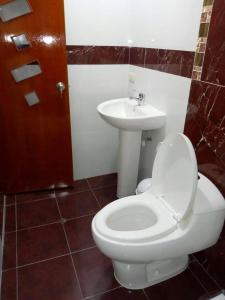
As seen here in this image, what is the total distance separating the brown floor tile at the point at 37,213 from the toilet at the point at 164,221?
31.0 inches

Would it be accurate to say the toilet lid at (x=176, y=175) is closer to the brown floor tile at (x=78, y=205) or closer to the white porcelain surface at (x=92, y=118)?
the brown floor tile at (x=78, y=205)

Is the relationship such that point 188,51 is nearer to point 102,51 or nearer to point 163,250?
point 102,51

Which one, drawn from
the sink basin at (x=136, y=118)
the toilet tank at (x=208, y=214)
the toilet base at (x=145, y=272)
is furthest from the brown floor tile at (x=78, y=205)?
the toilet tank at (x=208, y=214)

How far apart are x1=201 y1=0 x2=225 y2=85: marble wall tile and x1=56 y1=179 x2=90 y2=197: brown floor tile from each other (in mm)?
1570

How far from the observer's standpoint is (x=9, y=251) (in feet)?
5.55

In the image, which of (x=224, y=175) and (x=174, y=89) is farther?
(x=174, y=89)

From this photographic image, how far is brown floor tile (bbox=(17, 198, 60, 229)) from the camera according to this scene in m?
1.96

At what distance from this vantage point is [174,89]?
1.65 metres

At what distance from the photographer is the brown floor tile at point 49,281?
141 centimetres

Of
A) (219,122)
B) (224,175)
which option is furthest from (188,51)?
(224,175)

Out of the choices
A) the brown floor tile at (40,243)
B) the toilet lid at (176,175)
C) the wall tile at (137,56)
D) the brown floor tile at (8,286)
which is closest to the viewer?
the toilet lid at (176,175)

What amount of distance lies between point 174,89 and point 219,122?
0.48 m

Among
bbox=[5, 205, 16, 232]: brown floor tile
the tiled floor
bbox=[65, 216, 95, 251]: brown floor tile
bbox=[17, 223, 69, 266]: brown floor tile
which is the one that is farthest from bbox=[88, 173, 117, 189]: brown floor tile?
bbox=[5, 205, 16, 232]: brown floor tile

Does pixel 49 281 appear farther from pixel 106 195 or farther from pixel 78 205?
pixel 106 195
